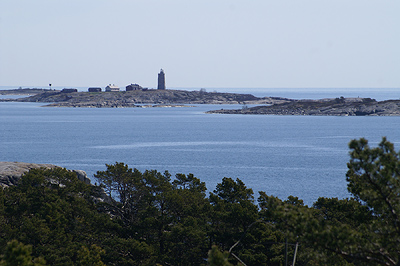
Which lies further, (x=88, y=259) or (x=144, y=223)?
(x=144, y=223)

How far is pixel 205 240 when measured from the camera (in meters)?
29.0

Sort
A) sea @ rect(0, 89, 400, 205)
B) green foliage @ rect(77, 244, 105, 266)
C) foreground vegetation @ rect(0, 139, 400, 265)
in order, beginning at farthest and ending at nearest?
1. sea @ rect(0, 89, 400, 205)
2. foreground vegetation @ rect(0, 139, 400, 265)
3. green foliage @ rect(77, 244, 105, 266)

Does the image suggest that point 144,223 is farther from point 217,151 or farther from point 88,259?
point 217,151

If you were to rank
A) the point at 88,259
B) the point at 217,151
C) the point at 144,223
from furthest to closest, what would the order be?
1. the point at 217,151
2. the point at 144,223
3. the point at 88,259

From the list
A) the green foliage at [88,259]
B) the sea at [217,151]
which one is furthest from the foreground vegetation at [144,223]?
the sea at [217,151]

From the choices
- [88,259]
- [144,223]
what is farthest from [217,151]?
[88,259]

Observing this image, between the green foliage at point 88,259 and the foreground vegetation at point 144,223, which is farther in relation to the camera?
the foreground vegetation at point 144,223

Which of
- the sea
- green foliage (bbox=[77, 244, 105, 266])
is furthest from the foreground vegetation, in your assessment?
the sea

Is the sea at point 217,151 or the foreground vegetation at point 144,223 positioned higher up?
the foreground vegetation at point 144,223

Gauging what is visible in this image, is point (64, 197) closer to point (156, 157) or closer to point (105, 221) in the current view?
point (105, 221)

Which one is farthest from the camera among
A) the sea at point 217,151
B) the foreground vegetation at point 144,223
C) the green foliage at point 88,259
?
the sea at point 217,151

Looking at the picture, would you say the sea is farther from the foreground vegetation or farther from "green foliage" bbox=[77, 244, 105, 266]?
"green foliage" bbox=[77, 244, 105, 266]

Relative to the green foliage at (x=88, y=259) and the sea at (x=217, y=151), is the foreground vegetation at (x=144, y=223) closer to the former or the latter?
the green foliage at (x=88, y=259)

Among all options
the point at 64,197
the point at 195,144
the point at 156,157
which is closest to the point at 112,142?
the point at 195,144
